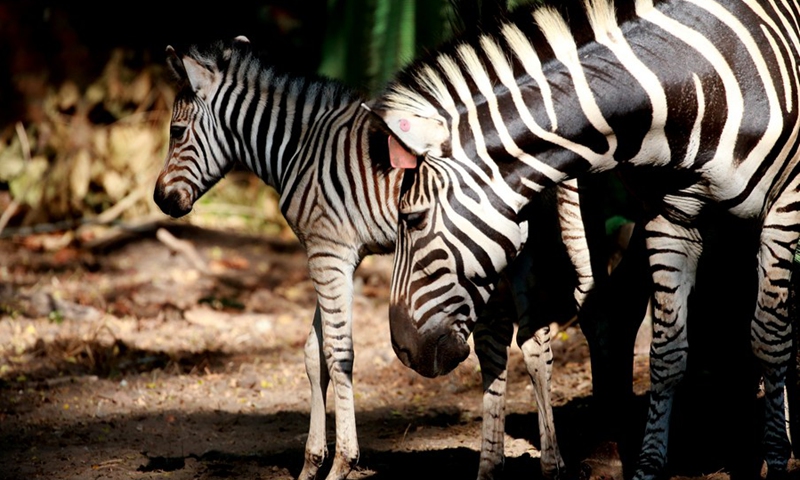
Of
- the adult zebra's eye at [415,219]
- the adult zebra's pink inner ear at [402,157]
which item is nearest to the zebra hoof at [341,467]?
the adult zebra's eye at [415,219]

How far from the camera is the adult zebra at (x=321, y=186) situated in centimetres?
505

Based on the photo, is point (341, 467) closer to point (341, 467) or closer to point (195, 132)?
point (341, 467)

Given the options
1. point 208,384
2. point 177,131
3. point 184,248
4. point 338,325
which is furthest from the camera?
point 184,248

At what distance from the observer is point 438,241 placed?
369 cm

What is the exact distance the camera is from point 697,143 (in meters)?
3.84

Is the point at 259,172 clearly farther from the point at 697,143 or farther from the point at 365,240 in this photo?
the point at 697,143

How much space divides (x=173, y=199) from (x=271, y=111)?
34.0 inches

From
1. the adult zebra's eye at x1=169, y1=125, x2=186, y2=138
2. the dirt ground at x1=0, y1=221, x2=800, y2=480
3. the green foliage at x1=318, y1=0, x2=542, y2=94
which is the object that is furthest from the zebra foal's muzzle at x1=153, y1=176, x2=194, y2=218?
the green foliage at x1=318, y1=0, x2=542, y2=94

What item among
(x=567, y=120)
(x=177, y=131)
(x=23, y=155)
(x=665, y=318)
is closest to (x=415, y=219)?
(x=567, y=120)

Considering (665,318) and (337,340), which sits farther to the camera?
(337,340)

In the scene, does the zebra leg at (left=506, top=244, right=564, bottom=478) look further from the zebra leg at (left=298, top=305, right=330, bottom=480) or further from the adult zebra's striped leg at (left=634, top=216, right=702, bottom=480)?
the zebra leg at (left=298, top=305, right=330, bottom=480)

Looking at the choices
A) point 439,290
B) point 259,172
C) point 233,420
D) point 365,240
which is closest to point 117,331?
point 233,420

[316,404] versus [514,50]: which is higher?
[514,50]

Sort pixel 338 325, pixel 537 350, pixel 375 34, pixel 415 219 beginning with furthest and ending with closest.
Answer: pixel 375 34, pixel 338 325, pixel 537 350, pixel 415 219
